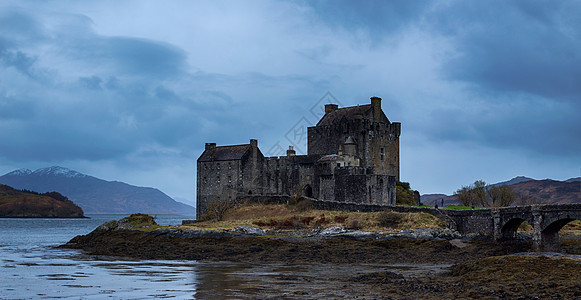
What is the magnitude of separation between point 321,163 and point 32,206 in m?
141

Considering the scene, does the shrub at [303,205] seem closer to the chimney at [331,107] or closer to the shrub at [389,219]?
the shrub at [389,219]

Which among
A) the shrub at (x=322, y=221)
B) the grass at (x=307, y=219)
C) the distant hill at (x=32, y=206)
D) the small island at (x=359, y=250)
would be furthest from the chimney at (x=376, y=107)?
the distant hill at (x=32, y=206)

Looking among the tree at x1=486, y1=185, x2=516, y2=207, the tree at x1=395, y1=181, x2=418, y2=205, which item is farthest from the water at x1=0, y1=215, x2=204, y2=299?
the tree at x1=486, y1=185, x2=516, y2=207

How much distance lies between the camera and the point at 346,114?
67938mm

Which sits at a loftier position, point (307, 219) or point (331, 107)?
point (331, 107)

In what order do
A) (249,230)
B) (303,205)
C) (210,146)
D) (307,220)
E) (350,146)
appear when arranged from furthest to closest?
(210,146)
(350,146)
(303,205)
(307,220)
(249,230)

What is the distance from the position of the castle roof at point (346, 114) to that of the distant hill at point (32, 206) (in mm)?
130970

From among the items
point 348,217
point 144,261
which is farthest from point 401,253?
point 144,261

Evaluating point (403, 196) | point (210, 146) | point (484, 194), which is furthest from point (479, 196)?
point (210, 146)

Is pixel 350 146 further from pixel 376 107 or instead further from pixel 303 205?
pixel 303 205

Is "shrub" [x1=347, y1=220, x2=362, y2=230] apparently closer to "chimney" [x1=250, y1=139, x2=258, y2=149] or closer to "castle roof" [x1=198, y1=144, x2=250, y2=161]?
"castle roof" [x1=198, y1=144, x2=250, y2=161]

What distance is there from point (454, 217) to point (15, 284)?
29324 mm

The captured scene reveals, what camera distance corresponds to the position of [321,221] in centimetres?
5081

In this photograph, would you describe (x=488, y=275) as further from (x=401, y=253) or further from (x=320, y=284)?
(x=401, y=253)
